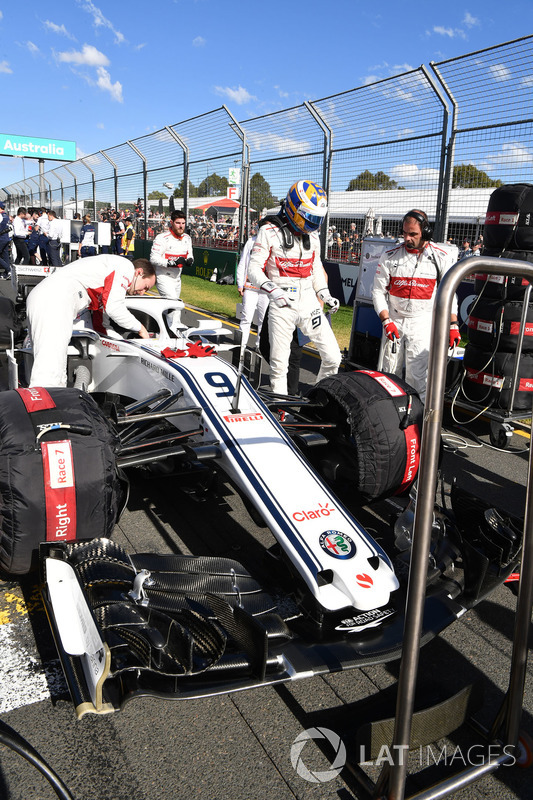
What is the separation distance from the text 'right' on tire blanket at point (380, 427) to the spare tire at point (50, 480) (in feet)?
4.28

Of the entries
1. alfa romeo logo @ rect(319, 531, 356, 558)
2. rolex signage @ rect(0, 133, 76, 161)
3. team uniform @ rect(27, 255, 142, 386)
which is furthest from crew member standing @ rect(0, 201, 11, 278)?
rolex signage @ rect(0, 133, 76, 161)

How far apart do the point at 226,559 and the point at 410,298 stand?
3582mm

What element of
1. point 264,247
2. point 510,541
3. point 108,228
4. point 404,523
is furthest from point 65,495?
point 108,228

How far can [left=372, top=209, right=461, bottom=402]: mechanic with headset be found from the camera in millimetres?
Answer: 5539

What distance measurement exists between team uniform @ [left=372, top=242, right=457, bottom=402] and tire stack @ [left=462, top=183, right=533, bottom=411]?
52 centimetres

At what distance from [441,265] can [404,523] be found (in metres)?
3.04

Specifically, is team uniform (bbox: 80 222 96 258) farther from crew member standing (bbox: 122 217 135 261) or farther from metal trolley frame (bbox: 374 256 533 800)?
metal trolley frame (bbox: 374 256 533 800)

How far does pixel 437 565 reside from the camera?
2.79 metres

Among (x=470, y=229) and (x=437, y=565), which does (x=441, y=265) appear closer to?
Result: (x=437, y=565)

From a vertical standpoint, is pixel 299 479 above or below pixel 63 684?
above

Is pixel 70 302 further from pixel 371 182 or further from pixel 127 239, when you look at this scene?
pixel 127 239

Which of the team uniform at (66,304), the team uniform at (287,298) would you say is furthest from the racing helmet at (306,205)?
the team uniform at (66,304)

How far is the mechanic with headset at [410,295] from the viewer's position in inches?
218

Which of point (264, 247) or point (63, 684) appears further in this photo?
point (264, 247)
